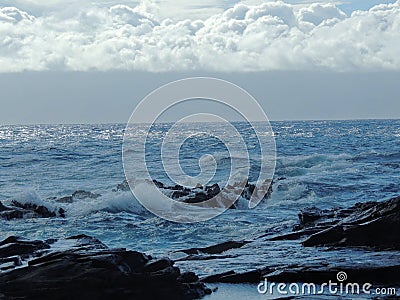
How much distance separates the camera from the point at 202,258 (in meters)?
11.7

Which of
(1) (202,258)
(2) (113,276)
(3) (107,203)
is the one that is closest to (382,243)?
(1) (202,258)

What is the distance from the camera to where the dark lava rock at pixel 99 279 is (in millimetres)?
8727

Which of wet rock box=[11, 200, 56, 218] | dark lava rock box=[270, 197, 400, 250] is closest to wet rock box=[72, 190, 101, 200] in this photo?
wet rock box=[11, 200, 56, 218]

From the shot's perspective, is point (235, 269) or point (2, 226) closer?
point (235, 269)

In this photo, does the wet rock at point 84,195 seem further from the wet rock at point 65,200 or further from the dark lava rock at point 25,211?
the dark lava rock at point 25,211

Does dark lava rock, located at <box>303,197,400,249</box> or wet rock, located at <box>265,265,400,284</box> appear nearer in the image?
wet rock, located at <box>265,265,400,284</box>

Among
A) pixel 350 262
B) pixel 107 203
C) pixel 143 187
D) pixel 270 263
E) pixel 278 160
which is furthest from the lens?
pixel 278 160

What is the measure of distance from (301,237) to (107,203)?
9.10 metres

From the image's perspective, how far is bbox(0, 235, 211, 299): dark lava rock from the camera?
28.6 feet

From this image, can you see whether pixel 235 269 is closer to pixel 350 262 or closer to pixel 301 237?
pixel 350 262

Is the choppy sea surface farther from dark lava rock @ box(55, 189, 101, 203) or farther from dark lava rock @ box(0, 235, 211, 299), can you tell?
dark lava rock @ box(0, 235, 211, 299)

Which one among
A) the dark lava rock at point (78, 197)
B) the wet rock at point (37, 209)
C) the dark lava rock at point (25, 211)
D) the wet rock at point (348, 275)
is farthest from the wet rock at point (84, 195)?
the wet rock at point (348, 275)

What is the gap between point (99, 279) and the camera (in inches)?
349

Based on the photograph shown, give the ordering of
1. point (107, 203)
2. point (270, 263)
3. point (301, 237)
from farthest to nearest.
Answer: point (107, 203) < point (301, 237) < point (270, 263)
